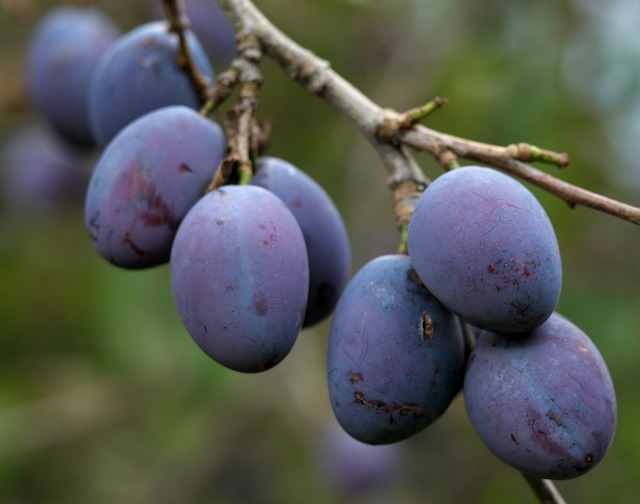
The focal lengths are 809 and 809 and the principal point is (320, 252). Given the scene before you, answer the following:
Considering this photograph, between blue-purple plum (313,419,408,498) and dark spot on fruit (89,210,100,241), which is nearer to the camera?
dark spot on fruit (89,210,100,241)

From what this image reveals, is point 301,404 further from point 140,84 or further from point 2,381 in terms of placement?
point 140,84

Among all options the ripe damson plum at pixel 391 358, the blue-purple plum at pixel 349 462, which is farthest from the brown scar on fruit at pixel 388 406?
the blue-purple plum at pixel 349 462

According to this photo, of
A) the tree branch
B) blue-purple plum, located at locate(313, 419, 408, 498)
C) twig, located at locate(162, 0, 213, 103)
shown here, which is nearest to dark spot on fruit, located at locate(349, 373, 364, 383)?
the tree branch

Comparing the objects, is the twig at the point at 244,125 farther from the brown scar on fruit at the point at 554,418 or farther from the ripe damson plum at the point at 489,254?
the brown scar on fruit at the point at 554,418

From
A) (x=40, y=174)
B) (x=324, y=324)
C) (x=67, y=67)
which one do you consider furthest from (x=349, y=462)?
(x=67, y=67)

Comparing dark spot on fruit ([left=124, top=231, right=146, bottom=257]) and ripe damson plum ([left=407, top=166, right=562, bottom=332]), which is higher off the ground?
ripe damson plum ([left=407, top=166, right=562, bottom=332])

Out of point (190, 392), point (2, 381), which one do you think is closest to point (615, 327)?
point (190, 392)

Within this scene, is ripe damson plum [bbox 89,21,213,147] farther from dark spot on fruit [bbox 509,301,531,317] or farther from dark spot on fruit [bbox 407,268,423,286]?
dark spot on fruit [bbox 509,301,531,317]

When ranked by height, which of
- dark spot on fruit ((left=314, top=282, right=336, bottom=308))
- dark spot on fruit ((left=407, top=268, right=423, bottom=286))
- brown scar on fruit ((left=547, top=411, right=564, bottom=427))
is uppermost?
dark spot on fruit ((left=407, top=268, right=423, bottom=286))
